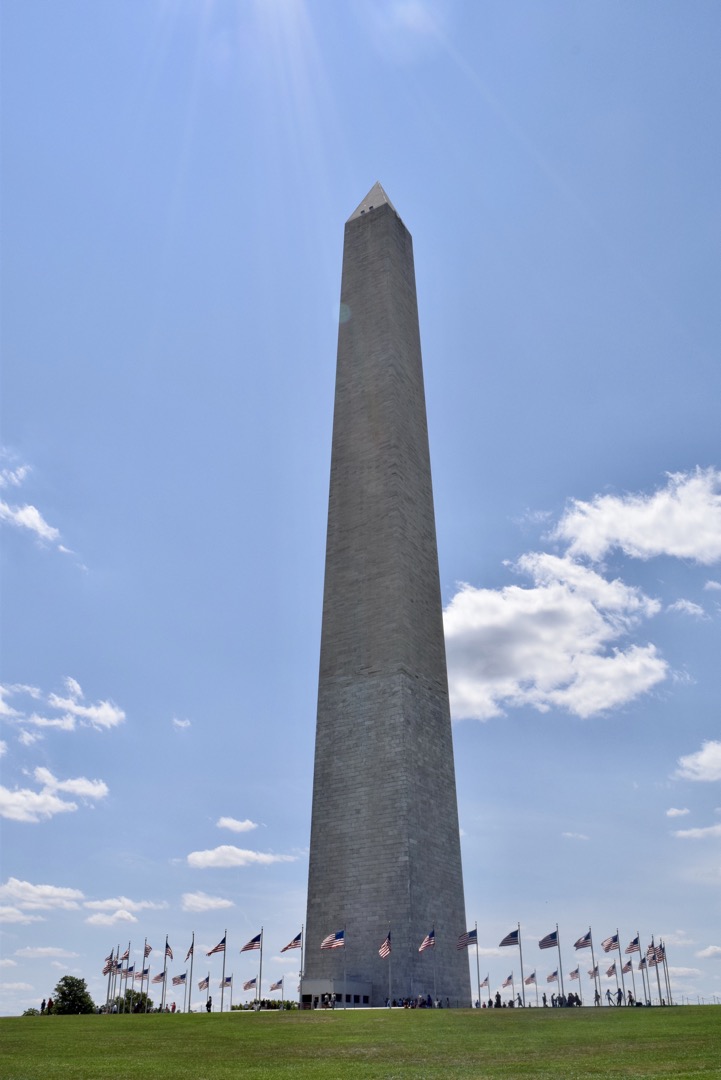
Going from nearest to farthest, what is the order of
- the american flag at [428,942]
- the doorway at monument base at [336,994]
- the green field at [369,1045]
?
the green field at [369,1045], the american flag at [428,942], the doorway at monument base at [336,994]

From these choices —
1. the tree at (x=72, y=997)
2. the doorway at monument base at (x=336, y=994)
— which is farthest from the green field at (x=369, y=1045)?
the tree at (x=72, y=997)

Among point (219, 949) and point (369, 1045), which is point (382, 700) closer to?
point (219, 949)

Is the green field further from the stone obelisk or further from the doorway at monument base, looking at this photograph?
the stone obelisk

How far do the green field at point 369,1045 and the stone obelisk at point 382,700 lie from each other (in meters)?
7.82

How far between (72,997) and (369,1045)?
131ft

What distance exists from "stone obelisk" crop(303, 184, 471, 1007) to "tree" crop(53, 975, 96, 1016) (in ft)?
67.7

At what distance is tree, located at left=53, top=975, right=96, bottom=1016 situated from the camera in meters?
51.5

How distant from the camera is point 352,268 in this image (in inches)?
2016

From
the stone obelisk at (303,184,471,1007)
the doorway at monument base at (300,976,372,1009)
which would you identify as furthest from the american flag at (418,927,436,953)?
the doorway at monument base at (300,976,372,1009)

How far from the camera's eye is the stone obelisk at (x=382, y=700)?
120 ft

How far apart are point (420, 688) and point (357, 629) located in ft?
12.3

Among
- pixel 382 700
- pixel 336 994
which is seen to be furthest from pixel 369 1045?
pixel 382 700

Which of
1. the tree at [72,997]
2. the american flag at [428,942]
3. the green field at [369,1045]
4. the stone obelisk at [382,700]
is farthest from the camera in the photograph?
the tree at [72,997]

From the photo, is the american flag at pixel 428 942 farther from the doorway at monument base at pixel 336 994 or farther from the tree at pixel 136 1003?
the tree at pixel 136 1003
